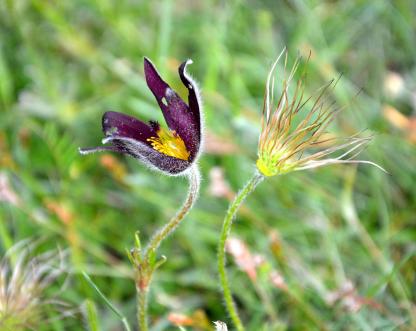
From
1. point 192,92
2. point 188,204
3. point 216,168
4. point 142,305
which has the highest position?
point 216,168

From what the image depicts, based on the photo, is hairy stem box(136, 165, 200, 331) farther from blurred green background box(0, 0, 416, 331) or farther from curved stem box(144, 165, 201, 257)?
blurred green background box(0, 0, 416, 331)

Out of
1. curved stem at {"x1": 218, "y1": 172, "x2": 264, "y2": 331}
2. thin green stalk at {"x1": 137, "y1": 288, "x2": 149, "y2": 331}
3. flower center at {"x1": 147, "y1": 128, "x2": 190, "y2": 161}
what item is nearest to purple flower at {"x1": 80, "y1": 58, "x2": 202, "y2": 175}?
flower center at {"x1": 147, "y1": 128, "x2": 190, "y2": 161}

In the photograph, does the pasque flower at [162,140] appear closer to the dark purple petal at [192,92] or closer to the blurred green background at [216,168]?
the dark purple petal at [192,92]

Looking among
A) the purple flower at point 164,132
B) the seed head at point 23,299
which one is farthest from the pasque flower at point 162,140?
the seed head at point 23,299

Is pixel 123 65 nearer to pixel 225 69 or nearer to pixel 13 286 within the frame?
pixel 225 69

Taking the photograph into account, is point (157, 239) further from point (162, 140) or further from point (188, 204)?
point (162, 140)

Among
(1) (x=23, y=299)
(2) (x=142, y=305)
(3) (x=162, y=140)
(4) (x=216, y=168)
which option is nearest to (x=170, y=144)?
(3) (x=162, y=140)
